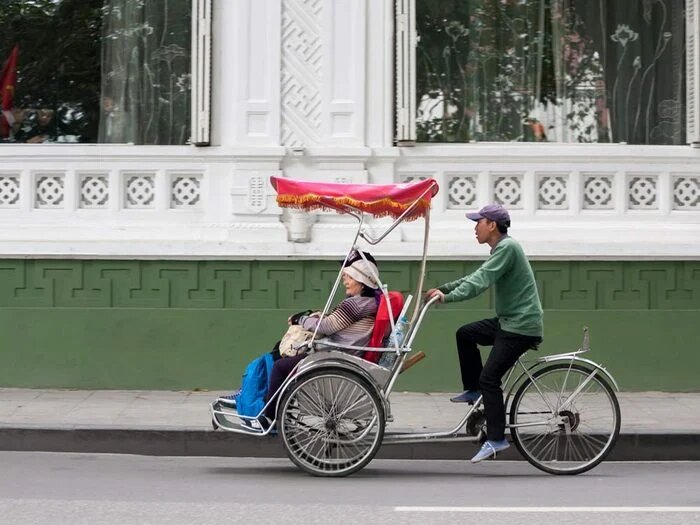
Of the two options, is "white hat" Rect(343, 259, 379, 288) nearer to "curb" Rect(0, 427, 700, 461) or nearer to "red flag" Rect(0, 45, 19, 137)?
"curb" Rect(0, 427, 700, 461)

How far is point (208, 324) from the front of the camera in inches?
440

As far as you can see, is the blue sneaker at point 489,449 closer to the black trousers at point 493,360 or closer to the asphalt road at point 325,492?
the black trousers at point 493,360

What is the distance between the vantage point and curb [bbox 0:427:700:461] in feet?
29.8

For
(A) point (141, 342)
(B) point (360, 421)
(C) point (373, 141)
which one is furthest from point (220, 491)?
(C) point (373, 141)

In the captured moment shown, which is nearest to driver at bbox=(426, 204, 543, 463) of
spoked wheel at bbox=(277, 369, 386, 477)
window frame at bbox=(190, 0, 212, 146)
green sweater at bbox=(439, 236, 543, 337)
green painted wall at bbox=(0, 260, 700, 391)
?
green sweater at bbox=(439, 236, 543, 337)

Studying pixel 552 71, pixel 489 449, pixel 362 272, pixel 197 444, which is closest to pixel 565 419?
pixel 489 449

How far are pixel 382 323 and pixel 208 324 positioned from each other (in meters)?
3.57

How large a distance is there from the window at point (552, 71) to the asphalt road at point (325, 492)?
4.05 metres

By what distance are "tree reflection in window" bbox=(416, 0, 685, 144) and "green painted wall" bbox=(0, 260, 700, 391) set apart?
156 centimetres

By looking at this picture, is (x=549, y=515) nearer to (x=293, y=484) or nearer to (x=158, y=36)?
(x=293, y=484)

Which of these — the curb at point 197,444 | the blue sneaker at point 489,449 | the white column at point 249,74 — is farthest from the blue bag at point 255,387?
the white column at point 249,74

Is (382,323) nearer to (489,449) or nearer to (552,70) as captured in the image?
(489,449)

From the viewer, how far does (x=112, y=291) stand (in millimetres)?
11227

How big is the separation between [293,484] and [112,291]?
4.05m
